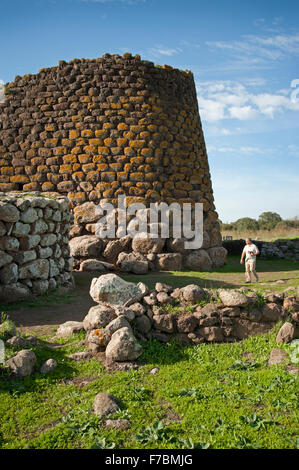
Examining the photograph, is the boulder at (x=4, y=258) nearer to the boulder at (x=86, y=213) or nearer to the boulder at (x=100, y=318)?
the boulder at (x=100, y=318)

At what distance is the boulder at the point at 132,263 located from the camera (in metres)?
10.2

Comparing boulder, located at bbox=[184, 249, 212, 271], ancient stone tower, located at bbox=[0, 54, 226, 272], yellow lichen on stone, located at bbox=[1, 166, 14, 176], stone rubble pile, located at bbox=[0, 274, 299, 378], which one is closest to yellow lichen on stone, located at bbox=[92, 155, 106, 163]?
ancient stone tower, located at bbox=[0, 54, 226, 272]

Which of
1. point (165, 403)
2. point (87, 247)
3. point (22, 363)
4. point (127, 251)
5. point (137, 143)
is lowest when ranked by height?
point (165, 403)

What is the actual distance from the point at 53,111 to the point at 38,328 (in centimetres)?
842

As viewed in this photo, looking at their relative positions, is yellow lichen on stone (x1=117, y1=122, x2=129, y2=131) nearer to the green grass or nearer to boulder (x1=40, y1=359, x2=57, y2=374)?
the green grass

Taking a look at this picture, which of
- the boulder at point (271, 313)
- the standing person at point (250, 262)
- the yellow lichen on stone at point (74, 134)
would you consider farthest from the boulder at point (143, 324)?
the yellow lichen on stone at point (74, 134)

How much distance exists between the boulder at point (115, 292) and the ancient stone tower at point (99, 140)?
5.94m

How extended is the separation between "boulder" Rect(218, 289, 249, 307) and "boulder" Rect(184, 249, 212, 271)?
20.0 ft

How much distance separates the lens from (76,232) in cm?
1134

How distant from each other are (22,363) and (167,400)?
5.16 feet

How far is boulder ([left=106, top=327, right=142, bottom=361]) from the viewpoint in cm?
424

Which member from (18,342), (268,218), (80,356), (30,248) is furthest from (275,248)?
(268,218)

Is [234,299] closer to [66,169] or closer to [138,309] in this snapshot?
[138,309]

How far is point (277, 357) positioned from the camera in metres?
4.21
